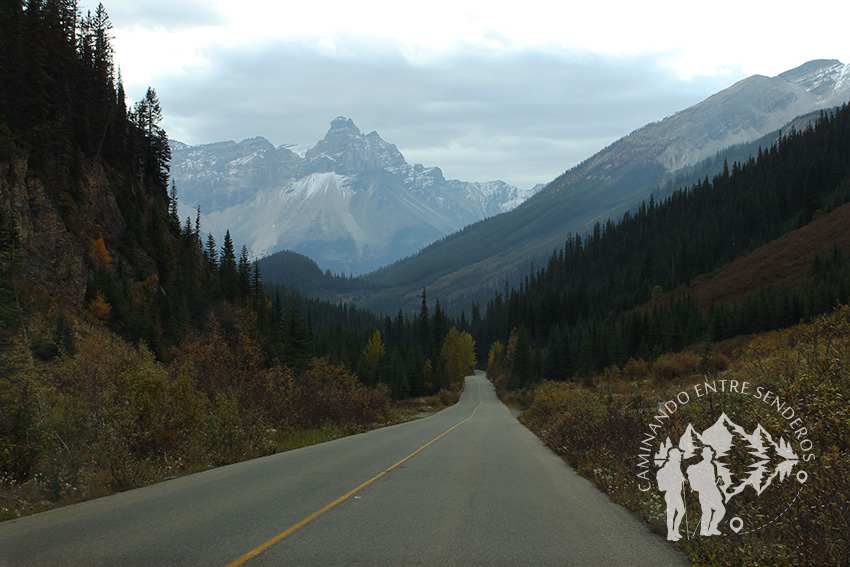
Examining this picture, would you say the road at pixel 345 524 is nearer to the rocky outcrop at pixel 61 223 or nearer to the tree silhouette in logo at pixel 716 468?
the tree silhouette in logo at pixel 716 468

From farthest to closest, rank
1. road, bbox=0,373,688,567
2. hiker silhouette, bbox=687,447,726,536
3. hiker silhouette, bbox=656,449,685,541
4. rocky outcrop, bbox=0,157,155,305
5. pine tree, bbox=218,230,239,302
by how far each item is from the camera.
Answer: pine tree, bbox=218,230,239,302 → rocky outcrop, bbox=0,157,155,305 → hiker silhouette, bbox=656,449,685,541 → hiker silhouette, bbox=687,447,726,536 → road, bbox=0,373,688,567

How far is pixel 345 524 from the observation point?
7.61m

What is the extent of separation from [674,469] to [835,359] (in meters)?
3.04

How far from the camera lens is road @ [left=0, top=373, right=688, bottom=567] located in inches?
244

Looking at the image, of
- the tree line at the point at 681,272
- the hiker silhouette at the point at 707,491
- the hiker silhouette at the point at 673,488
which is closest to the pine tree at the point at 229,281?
the tree line at the point at 681,272

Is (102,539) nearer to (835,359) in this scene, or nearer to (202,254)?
(835,359)

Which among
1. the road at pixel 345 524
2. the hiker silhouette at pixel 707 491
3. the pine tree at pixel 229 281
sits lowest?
the road at pixel 345 524

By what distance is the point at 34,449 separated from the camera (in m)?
11.5

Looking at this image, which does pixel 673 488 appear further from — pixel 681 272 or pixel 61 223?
pixel 681 272

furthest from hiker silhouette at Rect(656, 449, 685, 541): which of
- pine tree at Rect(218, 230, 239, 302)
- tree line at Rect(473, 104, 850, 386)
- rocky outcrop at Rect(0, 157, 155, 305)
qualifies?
pine tree at Rect(218, 230, 239, 302)

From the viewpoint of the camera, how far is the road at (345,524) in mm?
6195

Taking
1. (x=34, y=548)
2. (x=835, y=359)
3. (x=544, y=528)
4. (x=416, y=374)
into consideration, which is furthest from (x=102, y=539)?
(x=416, y=374)

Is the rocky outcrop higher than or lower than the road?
higher

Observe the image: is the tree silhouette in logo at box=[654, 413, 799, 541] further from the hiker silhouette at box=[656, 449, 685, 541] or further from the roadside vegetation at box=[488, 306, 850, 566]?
the roadside vegetation at box=[488, 306, 850, 566]
